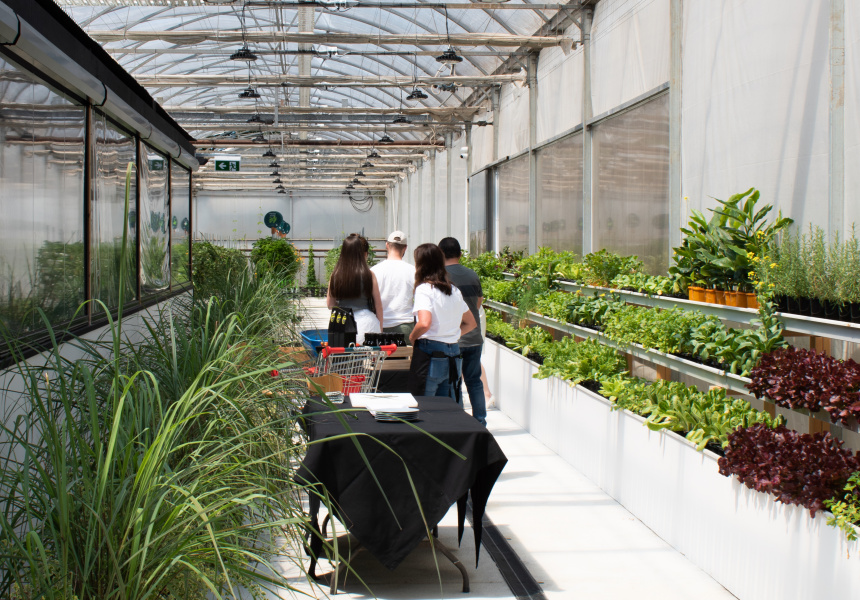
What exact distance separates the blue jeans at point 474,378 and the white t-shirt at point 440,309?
2.69ft

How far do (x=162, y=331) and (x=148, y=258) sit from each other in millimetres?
4321

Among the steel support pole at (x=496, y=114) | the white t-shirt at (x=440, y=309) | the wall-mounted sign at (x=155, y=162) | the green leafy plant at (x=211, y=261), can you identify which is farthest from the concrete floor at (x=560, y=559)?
the steel support pole at (x=496, y=114)

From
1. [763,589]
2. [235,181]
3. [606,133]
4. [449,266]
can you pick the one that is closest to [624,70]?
[606,133]

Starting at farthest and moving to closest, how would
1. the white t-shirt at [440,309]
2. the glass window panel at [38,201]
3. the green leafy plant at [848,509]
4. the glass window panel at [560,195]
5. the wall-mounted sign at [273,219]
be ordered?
1. the wall-mounted sign at [273,219]
2. the glass window panel at [560,195]
3. the white t-shirt at [440,309]
4. the glass window panel at [38,201]
5. the green leafy plant at [848,509]

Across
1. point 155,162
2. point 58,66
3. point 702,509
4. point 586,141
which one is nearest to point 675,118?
point 586,141

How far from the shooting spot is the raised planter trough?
3.04 metres

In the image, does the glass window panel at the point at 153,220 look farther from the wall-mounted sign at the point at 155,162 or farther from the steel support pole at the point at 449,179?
the steel support pole at the point at 449,179

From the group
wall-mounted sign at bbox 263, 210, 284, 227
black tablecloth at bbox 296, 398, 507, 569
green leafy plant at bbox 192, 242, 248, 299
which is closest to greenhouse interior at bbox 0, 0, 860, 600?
black tablecloth at bbox 296, 398, 507, 569

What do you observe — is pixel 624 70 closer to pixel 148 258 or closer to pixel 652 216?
pixel 652 216

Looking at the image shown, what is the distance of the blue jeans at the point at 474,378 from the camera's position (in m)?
6.03

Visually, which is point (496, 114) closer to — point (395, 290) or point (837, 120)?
point (395, 290)

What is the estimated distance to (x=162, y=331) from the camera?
3.40 m

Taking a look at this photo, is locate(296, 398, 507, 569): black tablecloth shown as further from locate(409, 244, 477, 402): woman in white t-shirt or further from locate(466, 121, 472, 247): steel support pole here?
locate(466, 121, 472, 247): steel support pole

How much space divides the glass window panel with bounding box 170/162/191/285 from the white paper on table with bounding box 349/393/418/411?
5.92m
